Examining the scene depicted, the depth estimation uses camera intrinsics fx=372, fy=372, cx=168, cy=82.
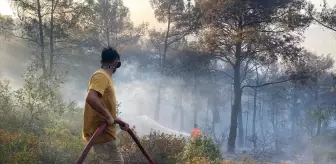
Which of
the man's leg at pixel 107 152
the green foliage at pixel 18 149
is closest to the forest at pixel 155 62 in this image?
the green foliage at pixel 18 149

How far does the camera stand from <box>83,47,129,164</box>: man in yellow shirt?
152 inches

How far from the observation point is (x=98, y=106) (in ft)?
12.4

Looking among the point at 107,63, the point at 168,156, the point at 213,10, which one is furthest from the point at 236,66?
the point at 107,63

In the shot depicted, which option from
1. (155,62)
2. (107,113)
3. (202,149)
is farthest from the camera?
(155,62)

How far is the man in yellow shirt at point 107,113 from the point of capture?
387 centimetres

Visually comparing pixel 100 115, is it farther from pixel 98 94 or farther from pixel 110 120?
pixel 98 94

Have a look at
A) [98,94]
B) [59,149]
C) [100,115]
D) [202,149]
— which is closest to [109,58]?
[98,94]

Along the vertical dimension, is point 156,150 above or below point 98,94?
below

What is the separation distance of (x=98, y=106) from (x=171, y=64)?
1074 inches

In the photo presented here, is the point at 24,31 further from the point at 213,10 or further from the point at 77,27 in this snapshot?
the point at 213,10

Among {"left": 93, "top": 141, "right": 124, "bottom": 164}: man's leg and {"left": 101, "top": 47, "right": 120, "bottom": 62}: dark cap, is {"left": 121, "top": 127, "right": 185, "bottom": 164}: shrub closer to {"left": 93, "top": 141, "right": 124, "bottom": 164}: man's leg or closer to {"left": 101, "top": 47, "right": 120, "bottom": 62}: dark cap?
{"left": 93, "top": 141, "right": 124, "bottom": 164}: man's leg

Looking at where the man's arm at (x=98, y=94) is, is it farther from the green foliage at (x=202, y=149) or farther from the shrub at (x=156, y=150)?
the green foliage at (x=202, y=149)

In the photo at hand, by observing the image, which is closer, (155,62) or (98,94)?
(98,94)

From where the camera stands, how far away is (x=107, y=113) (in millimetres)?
3824
